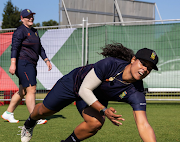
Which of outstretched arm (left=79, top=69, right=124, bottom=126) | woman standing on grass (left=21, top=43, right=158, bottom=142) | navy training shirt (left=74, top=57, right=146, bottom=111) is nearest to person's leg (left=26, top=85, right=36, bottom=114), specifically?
woman standing on grass (left=21, top=43, right=158, bottom=142)

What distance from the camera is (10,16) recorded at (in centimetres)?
4647

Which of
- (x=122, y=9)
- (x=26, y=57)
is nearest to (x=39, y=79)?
(x=26, y=57)

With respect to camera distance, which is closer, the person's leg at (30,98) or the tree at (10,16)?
the person's leg at (30,98)

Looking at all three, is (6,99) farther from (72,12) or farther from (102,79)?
(72,12)

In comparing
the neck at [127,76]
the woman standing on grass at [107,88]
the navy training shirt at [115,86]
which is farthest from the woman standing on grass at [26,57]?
the neck at [127,76]

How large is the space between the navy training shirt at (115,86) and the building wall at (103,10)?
12.7 m

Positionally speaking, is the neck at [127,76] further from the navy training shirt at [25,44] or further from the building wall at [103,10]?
the building wall at [103,10]

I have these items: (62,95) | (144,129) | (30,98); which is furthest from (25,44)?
(144,129)

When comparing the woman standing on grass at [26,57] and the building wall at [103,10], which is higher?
the building wall at [103,10]

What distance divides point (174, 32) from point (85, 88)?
274 inches

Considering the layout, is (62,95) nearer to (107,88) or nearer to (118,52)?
(107,88)

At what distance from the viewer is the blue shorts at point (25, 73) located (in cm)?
522

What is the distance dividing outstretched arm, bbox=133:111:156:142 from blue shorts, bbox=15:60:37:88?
8.64ft

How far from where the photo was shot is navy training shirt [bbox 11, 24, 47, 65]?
17.3ft
